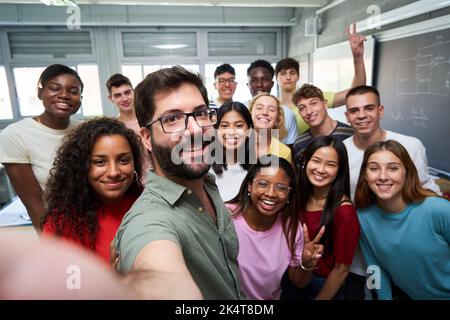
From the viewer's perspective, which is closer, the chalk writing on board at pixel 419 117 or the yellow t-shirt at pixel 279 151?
the yellow t-shirt at pixel 279 151

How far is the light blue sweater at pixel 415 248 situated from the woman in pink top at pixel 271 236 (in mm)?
256

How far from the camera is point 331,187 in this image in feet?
4.05

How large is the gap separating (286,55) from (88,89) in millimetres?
3413

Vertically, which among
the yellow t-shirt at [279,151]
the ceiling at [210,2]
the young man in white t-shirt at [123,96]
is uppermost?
the ceiling at [210,2]

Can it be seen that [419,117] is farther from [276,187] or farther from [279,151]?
[276,187]

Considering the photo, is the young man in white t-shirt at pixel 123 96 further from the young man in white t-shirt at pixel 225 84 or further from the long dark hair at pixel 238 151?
the long dark hair at pixel 238 151

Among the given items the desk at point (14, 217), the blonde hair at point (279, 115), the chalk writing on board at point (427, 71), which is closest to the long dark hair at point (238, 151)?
the blonde hair at point (279, 115)

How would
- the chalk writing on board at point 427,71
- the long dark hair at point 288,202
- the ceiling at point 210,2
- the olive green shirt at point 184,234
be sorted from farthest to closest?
the ceiling at point 210,2 → the chalk writing on board at point 427,71 → the long dark hair at point 288,202 → the olive green shirt at point 184,234

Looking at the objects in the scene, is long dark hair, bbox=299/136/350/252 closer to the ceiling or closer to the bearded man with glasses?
the bearded man with glasses

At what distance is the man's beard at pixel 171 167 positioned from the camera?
2.38ft

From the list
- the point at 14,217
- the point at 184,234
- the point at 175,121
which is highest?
the point at 175,121

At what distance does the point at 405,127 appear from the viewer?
2498 millimetres

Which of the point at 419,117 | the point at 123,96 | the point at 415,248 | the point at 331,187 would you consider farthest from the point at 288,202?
the point at 419,117

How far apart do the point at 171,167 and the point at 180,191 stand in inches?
2.8
